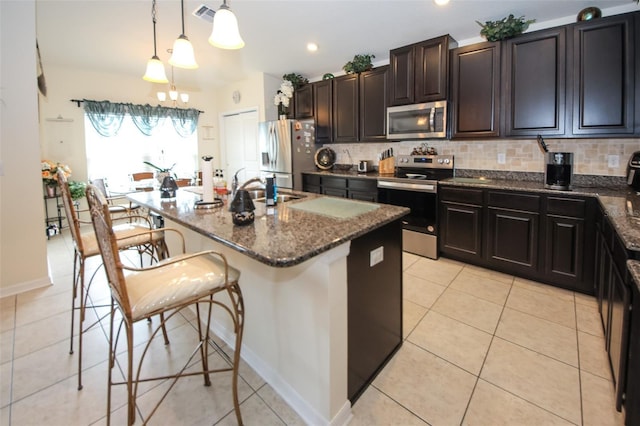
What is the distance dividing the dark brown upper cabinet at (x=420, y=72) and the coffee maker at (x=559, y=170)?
1236mm

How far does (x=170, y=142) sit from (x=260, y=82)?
2.28 m

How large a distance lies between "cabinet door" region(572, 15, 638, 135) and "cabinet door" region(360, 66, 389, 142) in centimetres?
193

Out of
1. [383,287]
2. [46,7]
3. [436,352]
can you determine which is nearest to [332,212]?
[383,287]

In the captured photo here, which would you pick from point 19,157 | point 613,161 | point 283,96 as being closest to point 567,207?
point 613,161

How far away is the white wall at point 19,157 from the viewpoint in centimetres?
263

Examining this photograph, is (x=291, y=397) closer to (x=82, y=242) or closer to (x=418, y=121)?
(x=82, y=242)

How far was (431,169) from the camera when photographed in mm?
3840

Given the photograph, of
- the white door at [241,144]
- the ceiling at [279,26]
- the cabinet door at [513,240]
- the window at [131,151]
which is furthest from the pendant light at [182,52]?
the window at [131,151]

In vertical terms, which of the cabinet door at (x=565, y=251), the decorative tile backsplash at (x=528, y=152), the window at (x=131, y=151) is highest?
the window at (x=131, y=151)

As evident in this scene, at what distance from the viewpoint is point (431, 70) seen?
135 inches

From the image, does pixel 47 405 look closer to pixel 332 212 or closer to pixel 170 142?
pixel 332 212

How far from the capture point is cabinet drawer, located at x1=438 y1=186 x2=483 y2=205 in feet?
10.1

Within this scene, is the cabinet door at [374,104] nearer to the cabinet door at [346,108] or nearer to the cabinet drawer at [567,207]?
the cabinet door at [346,108]

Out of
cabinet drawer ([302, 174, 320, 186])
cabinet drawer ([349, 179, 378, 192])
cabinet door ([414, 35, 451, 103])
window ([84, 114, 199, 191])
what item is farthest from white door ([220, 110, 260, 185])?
cabinet door ([414, 35, 451, 103])
